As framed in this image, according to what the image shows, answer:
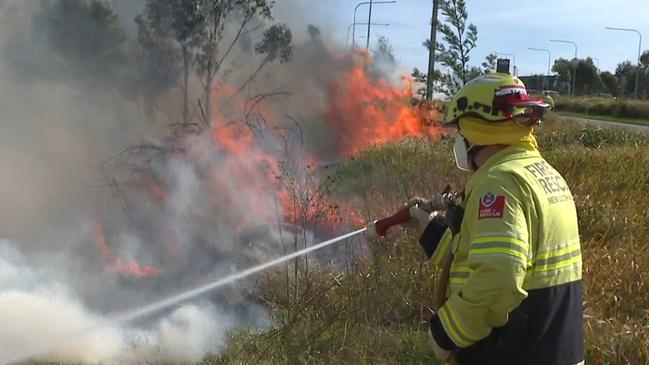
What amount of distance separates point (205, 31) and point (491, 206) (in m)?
10.7

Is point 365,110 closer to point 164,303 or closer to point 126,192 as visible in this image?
point 126,192

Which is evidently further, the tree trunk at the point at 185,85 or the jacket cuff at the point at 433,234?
the tree trunk at the point at 185,85

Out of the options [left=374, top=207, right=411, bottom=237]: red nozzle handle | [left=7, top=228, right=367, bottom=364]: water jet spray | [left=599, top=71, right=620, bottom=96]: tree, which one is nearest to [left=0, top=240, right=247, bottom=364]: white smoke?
[left=7, top=228, right=367, bottom=364]: water jet spray

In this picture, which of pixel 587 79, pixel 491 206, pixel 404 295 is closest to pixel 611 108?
pixel 587 79

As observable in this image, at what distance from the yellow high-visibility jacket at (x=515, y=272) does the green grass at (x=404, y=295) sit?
6.67 ft

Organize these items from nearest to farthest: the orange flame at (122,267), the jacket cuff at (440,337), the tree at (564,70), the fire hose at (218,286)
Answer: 1. the jacket cuff at (440,337)
2. the fire hose at (218,286)
3. the orange flame at (122,267)
4. the tree at (564,70)

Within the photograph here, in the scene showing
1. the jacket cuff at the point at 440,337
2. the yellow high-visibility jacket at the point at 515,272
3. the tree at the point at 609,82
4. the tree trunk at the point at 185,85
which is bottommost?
the jacket cuff at the point at 440,337

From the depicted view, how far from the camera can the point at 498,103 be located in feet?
7.00

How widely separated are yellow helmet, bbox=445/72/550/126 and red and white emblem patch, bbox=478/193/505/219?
1.06 ft

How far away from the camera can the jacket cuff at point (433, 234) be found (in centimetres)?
249

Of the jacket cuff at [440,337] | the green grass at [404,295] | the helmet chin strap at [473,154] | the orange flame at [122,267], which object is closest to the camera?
the jacket cuff at [440,337]

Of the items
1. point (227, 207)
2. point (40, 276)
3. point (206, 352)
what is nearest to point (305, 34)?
point (227, 207)

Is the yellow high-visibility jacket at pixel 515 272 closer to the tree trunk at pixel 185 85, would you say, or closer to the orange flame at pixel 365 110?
the tree trunk at pixel 185 85

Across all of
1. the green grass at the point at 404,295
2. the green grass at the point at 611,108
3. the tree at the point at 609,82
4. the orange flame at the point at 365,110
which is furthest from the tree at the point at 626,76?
the green grass at the point at 404,295
